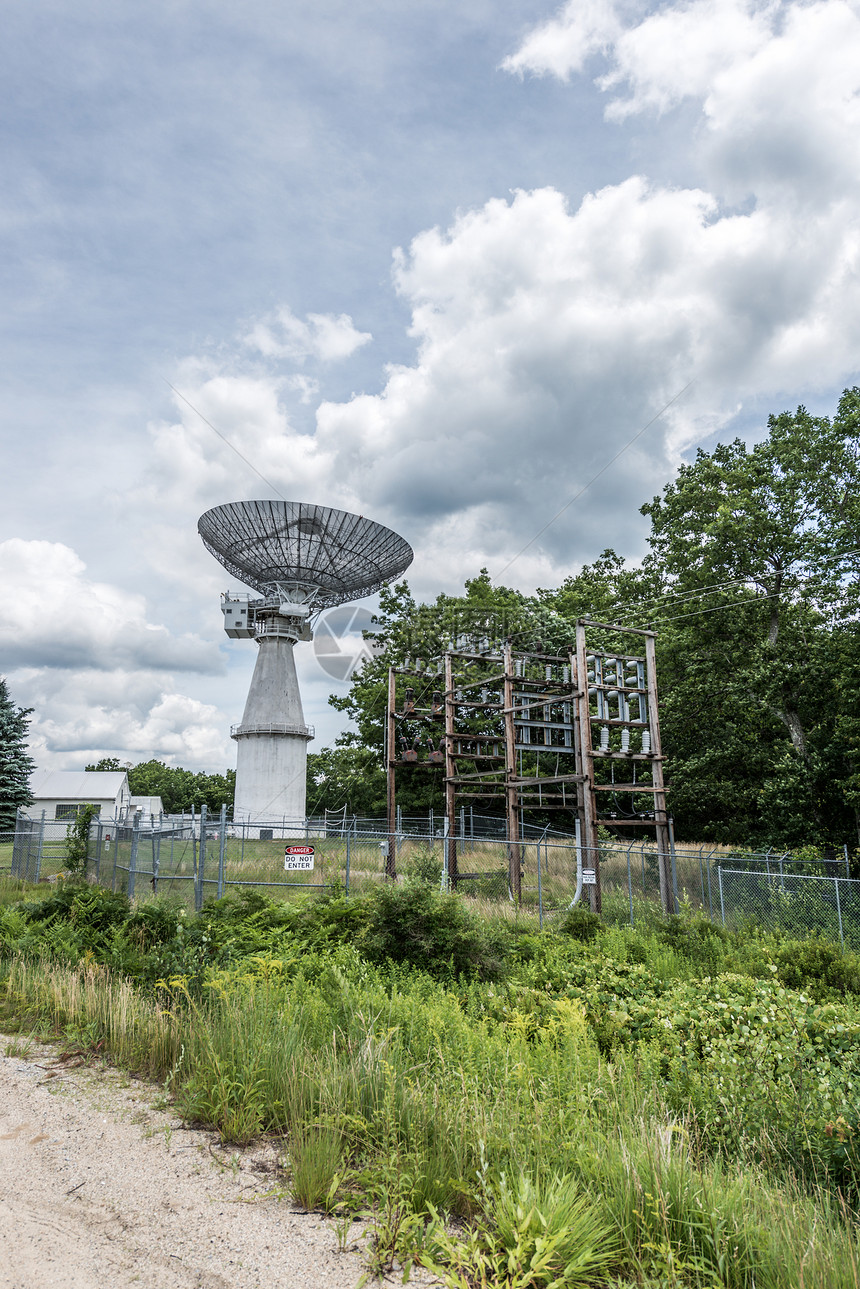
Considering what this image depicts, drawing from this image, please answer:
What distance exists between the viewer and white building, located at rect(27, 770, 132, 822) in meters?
60.5

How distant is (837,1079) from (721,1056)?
2.51 feet

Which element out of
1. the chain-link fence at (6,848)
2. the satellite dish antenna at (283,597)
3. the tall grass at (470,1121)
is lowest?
the chain-link fence at (6,848)

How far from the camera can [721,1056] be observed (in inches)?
216

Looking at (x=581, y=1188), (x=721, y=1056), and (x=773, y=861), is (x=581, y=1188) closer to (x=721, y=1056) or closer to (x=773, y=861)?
(x=721, y=1056)

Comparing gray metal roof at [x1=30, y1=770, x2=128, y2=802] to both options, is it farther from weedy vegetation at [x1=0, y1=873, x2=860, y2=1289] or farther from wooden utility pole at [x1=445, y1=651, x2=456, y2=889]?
weedy vegetation at [x1=0, y1=873, x2=860, y2=1289]

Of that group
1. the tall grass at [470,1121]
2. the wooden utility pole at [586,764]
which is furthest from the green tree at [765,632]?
the tall grass at [470,1121]

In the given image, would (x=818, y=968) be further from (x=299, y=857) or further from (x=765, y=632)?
(x=765, y=632)

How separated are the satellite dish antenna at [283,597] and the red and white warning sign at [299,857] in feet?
91.2

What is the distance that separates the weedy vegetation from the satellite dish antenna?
3243 cm

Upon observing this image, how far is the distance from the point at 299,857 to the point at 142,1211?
9574 mm

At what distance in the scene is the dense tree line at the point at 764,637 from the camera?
84.1 feet

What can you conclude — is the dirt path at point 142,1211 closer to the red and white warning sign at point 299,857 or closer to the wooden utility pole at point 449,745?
the red and white warning sign at point 299,857

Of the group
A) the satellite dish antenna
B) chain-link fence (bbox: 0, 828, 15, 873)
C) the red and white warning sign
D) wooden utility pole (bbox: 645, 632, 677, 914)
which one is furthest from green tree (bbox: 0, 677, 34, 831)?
wooden utility pole (bbox: 645, 632, 677, 914)

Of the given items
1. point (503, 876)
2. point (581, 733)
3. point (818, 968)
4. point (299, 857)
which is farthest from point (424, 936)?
point (503, 876)
